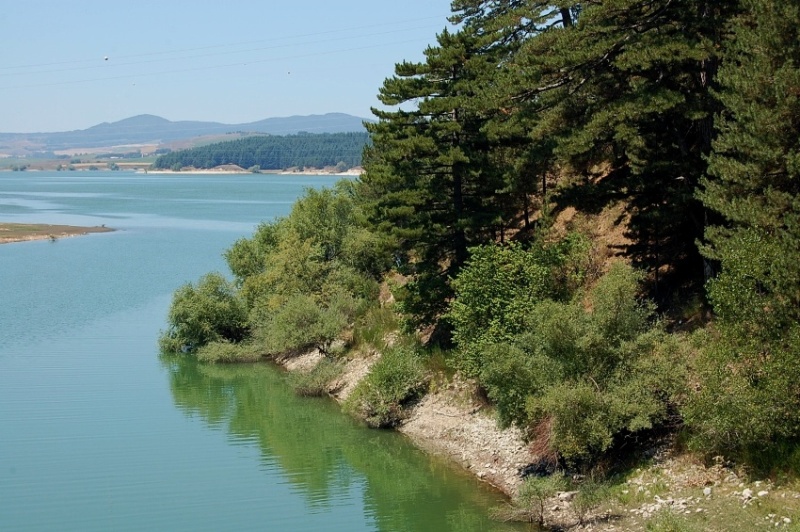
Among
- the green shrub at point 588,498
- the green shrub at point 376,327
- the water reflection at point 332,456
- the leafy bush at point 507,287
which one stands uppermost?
the leafy bush at point 507,287

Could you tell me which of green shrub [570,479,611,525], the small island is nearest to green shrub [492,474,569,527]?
green shrub [570,479,611,525]

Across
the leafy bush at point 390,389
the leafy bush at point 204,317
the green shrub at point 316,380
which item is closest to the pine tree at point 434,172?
the leafy bush at point 390,389

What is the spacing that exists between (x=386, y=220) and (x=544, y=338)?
12.1 metres

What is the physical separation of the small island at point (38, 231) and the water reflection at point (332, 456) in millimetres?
65120

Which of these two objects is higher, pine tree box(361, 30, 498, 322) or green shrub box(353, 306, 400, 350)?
pine tree box(361, 30, 498, 322)

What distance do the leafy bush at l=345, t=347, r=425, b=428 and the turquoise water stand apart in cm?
82

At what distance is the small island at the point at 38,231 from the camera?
100812mm

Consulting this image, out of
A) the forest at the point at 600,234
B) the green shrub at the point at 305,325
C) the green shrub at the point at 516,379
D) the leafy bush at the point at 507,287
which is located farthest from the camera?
the green shrub at the point at 305,325


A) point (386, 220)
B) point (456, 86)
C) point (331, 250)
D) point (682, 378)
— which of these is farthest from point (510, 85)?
point (331, 250)

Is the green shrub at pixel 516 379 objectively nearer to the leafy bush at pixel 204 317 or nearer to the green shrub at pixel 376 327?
the green shrub at pixel 376 327

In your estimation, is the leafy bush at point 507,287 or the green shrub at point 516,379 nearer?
the green shrub at point 516,379

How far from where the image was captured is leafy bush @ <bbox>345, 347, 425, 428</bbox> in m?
33.1

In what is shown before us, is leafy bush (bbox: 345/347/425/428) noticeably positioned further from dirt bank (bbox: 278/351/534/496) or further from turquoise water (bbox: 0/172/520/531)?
turquoise water (bbox: 0/172/520/531)

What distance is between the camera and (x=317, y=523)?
81.9ft
